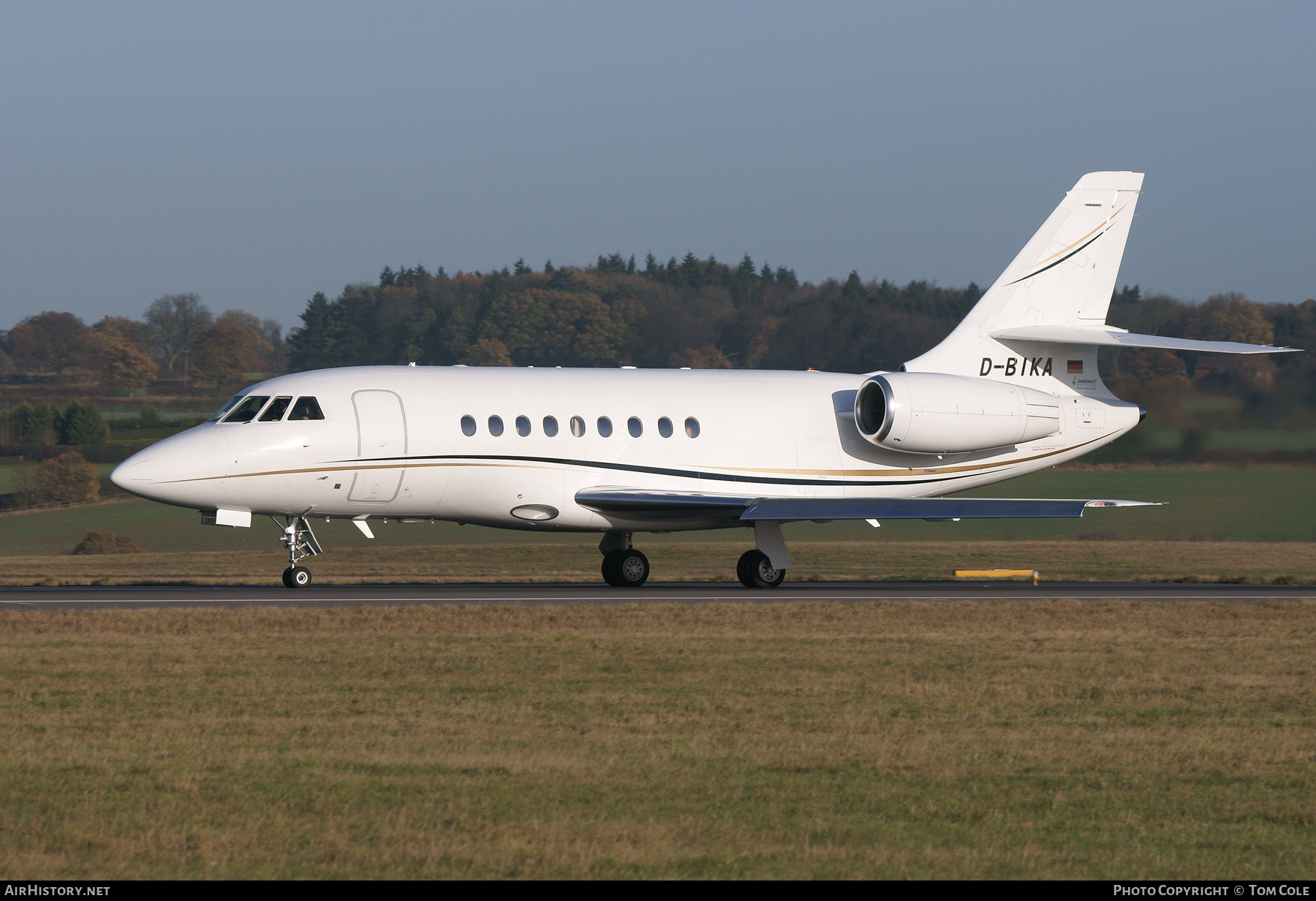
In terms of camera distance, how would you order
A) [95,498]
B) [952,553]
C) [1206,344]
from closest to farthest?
[1206,344], [952,553], [95,498]

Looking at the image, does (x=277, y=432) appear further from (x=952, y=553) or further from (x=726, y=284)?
(x=726, y=284)

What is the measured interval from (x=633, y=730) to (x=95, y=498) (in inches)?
2161

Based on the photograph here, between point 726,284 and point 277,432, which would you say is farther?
point 726,284

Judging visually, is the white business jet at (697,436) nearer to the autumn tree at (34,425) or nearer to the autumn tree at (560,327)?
the autumn tree at (34,425)

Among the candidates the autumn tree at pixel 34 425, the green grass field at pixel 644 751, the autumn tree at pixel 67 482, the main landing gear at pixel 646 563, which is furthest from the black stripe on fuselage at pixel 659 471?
the autumn tree at pixel 34 425

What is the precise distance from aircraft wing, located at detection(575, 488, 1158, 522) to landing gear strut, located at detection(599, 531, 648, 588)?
52.2 inches

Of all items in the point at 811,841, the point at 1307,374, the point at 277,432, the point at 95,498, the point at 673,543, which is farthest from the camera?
the point at 95,498

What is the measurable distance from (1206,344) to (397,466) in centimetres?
1492

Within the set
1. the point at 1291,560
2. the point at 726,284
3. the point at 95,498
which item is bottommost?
the point at 95,498

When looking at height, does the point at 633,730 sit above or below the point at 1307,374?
below

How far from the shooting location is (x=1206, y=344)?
27.4 meters

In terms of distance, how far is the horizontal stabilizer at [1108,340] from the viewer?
27.0 m

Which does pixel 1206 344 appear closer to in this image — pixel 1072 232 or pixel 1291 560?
pixel 1072 232

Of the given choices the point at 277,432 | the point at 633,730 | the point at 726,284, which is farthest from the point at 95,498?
the point at 726,284
